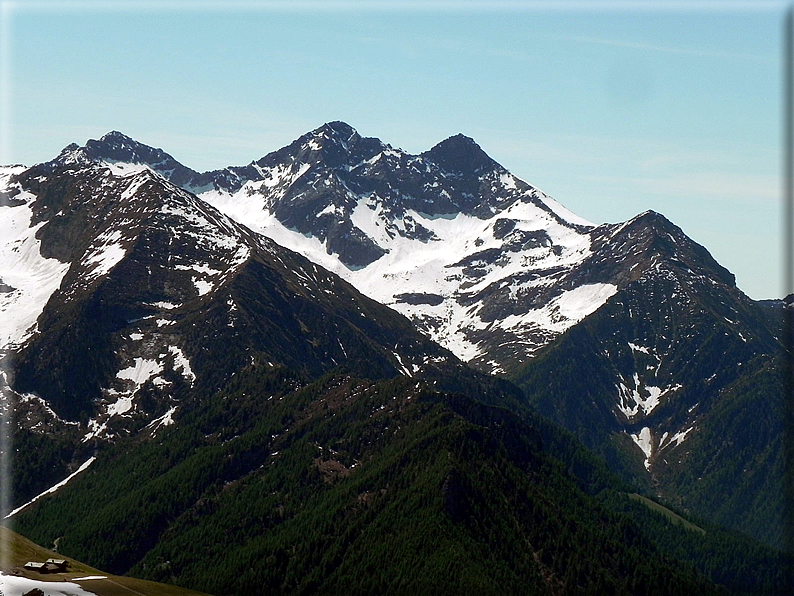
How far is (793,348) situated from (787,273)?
8.82 m

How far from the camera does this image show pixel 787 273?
94.9 m

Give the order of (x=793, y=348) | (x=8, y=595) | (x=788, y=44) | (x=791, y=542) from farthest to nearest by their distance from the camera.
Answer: (x=8, y=595)
(x=791, y=542)
(x=793, y=348)
(x=788, y=44)

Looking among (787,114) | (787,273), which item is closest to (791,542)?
(787,273)

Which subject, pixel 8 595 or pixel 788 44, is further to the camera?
pixel 8 595

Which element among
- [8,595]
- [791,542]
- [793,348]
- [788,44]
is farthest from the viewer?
[8,595]

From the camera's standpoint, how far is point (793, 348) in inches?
3949

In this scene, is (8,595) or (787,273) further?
(8,595)

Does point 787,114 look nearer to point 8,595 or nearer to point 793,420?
point 793,420

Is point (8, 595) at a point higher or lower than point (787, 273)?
lower

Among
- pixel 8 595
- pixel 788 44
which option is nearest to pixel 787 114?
pixel 788 44

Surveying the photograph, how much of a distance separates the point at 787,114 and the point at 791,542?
45.8 metres

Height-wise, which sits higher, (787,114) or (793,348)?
(787,114)

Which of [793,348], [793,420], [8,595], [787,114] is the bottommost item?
[8,595]

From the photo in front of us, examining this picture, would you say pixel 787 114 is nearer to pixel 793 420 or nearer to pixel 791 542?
pixel 793 420
